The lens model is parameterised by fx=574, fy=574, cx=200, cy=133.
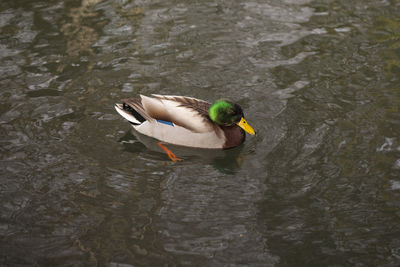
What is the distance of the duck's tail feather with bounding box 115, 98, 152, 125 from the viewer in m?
6.75

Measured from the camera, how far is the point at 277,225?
518 cm

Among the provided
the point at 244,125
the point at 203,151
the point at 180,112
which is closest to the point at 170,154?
the point at 203,151

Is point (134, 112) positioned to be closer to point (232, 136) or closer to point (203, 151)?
point (203, 151)

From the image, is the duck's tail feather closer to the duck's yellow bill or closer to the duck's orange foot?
the duck's orange foot

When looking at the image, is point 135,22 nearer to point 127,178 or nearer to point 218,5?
point 218,5

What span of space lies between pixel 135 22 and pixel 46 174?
4.59 metres

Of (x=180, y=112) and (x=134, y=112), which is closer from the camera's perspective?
(x=180, y=112)

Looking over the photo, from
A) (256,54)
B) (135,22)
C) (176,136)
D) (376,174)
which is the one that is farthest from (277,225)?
(135,22)

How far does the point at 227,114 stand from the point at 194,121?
0.38 m

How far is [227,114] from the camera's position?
6.48 metres

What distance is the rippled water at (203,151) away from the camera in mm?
5012

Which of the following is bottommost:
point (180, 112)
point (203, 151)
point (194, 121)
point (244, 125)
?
point (203, 151)

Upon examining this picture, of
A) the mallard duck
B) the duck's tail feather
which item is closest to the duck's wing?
the mallard duck

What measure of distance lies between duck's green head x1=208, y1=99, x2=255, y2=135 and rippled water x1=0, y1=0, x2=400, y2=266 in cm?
31
